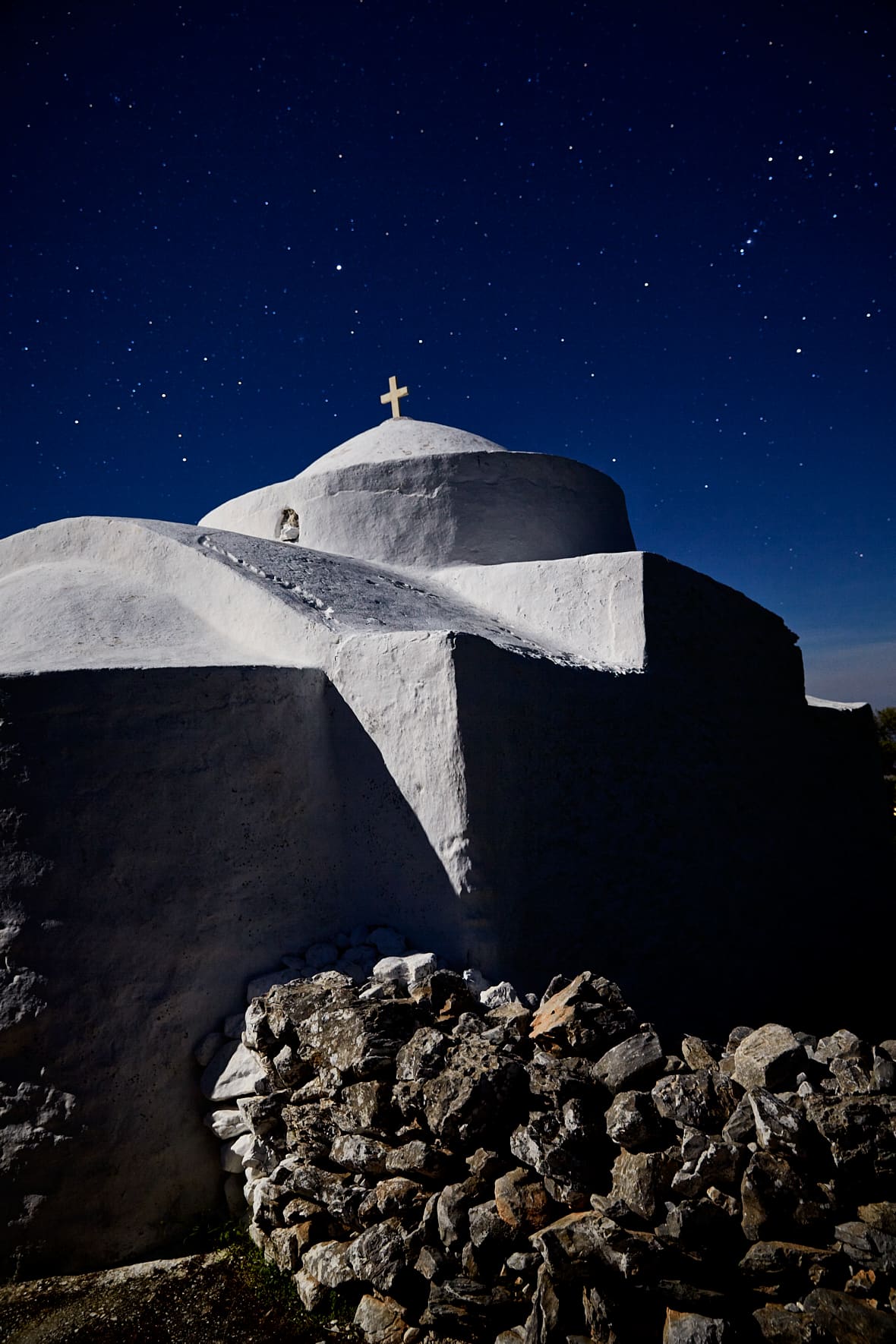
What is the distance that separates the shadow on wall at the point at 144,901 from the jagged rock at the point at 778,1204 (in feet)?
6.13

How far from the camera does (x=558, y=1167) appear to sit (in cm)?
254

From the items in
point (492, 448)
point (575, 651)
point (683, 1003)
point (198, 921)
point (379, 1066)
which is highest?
point (492, 448)

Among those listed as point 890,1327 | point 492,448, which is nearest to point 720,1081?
point 890,1327

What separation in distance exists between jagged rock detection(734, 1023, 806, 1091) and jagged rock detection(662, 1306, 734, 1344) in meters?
0.64

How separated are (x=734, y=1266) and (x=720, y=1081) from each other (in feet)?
1.61

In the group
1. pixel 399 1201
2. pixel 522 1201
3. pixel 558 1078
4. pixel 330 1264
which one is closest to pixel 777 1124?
pixel 558 1078

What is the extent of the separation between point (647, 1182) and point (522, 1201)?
0.40 meters

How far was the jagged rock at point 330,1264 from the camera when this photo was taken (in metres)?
2.86

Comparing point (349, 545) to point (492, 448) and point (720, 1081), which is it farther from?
point (720, 1081)

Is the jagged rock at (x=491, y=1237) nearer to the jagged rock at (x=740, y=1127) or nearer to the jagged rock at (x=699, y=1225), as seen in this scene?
the jagged rock at (x=699, y=1225)

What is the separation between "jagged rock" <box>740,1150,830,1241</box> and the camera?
2.32m

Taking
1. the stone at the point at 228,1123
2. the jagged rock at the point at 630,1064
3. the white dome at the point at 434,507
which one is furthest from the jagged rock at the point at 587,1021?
the white dome at the point at 434,507

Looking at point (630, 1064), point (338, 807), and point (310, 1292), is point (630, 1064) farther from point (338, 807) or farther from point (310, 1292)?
point (338, 807)

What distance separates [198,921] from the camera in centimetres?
384
